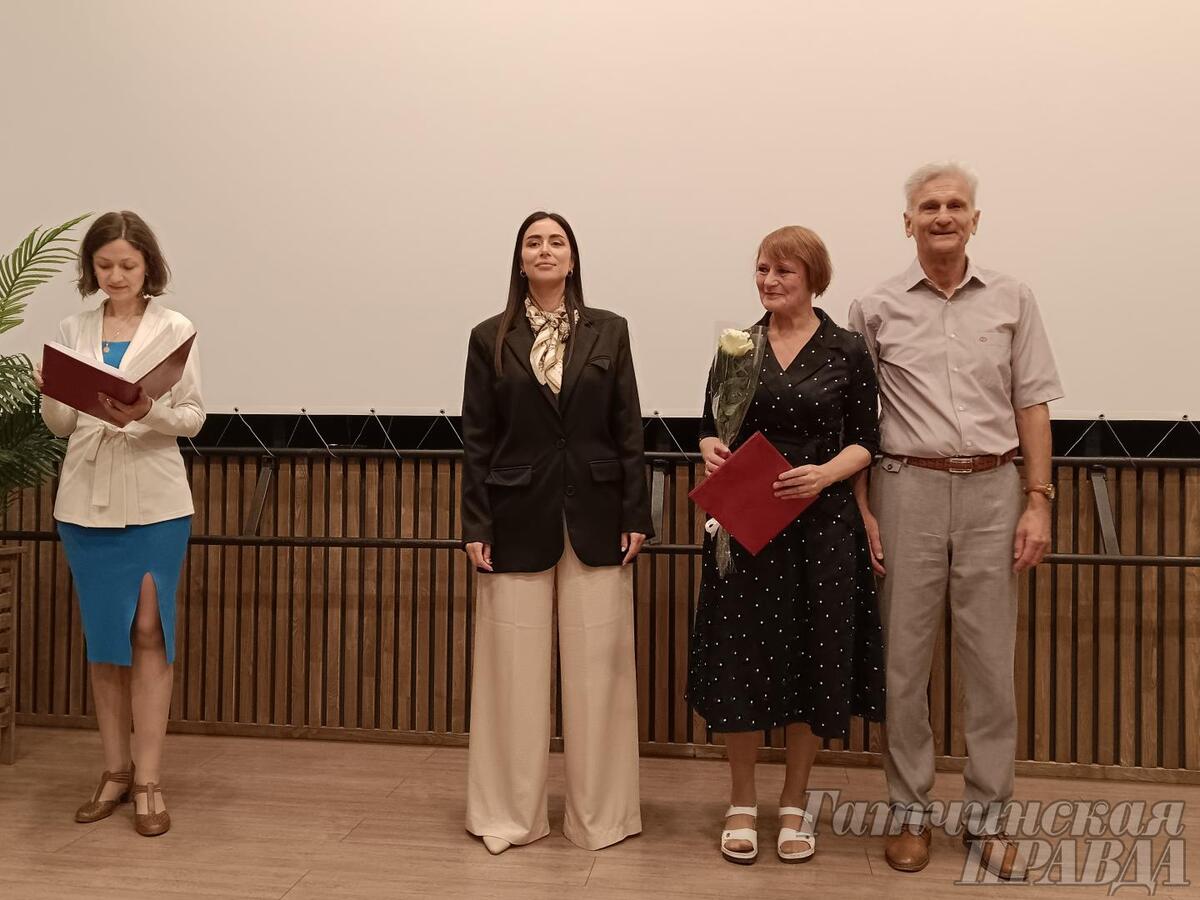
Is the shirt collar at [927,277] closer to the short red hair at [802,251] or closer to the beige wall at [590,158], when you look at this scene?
the short red hair at [802,251]

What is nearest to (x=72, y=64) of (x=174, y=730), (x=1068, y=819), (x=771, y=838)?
(x=174, y=730)

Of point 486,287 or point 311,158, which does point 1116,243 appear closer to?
point 486,287

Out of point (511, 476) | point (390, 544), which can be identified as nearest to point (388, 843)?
point (511, 476)

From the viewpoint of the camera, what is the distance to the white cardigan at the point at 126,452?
287 centimetres

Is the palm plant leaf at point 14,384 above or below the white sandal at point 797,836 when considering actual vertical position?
above

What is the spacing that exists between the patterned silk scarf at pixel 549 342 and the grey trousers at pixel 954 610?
2.91 feet

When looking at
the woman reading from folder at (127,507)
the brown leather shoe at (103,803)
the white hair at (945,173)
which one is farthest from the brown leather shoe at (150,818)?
the white hair at (945,173)

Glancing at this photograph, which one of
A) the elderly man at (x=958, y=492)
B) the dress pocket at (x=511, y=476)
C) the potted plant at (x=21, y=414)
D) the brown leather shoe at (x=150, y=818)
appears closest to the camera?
the elderly man at (x=958, y=492)

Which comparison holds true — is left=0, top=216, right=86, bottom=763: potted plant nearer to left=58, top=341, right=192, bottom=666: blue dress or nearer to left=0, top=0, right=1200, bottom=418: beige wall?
left=58, top=341, right=192, bottom=666: blue dress

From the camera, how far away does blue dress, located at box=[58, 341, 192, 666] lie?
114 inches

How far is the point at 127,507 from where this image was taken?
2877 millimetres

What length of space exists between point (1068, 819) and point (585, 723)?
144 cm

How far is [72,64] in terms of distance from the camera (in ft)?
13.3

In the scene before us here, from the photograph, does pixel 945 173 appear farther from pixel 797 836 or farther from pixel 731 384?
pixel 797 836
